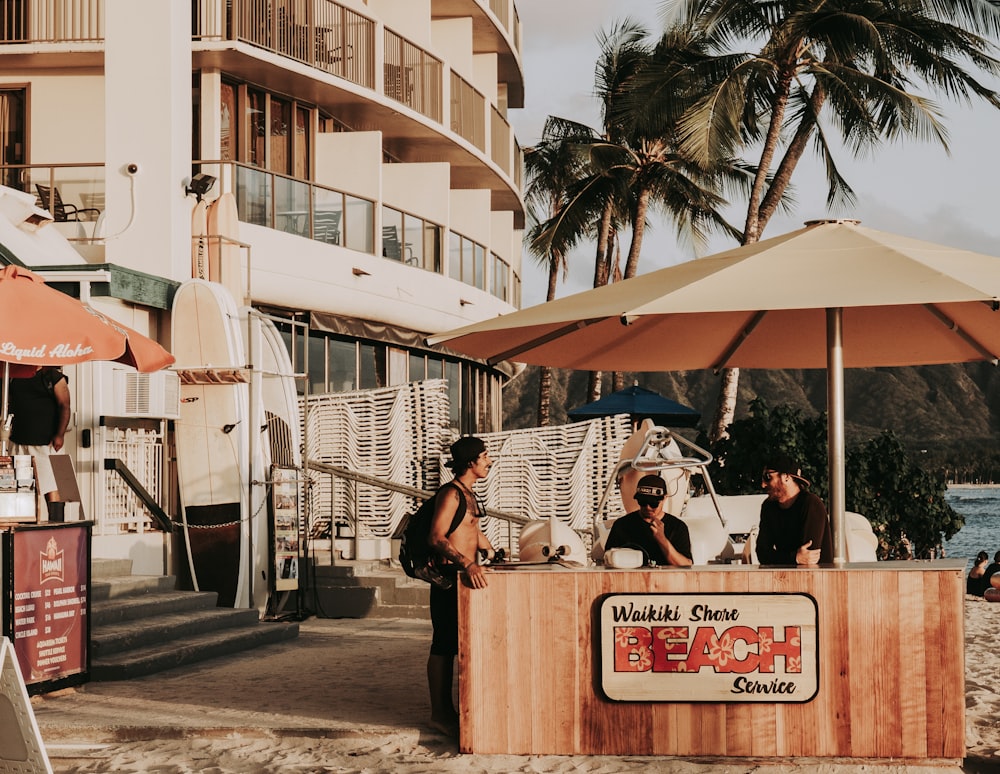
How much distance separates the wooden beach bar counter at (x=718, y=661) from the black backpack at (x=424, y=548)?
1.17 feet

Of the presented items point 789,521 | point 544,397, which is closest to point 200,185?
point 789,521

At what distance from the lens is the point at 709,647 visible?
6727 mm

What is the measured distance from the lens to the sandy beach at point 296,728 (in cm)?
670

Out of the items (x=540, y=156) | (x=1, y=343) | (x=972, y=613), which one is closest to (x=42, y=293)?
(x=1, y=343)

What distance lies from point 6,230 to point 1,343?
4808mm

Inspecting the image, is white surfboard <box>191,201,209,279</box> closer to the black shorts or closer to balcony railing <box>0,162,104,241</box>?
balcony railing <box>0,162,104,241</box>

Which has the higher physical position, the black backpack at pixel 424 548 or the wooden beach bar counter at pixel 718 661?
the black backpack at pixel 424 548

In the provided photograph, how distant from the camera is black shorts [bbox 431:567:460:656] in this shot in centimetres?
750

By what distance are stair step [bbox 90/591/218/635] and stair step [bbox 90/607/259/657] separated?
2.5 inches

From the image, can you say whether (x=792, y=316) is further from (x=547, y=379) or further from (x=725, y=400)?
(x=547, y=379)

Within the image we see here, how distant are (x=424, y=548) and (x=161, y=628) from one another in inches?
169

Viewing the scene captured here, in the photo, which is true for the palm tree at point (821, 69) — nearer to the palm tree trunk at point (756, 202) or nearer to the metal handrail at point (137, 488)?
the palm tree trunk at point (756, 202)

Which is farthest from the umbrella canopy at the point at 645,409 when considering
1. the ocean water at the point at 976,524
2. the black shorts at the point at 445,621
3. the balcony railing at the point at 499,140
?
the ocean water at the point at 976,524

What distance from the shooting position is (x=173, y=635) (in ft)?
35.7
